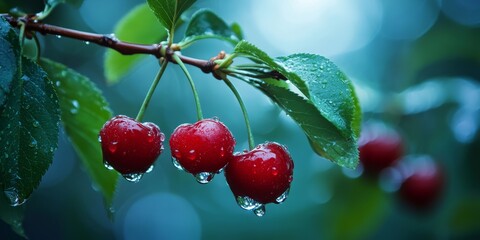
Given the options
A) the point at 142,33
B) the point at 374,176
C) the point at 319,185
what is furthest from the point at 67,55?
the point at 142,33

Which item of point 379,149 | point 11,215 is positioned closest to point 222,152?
point 11,215

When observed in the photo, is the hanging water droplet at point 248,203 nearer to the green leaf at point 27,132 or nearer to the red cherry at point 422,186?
the green leaf at point 27,132

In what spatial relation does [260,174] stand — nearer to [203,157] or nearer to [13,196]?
[203,157]

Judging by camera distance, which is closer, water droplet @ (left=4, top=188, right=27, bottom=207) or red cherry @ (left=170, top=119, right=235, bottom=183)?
water droplet @ (left=4, top=188, right=27, bottom=207)

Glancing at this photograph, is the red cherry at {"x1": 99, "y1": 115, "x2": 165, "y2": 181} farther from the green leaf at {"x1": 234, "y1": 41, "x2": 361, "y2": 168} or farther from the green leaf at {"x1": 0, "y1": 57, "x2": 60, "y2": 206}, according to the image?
the green leaf at {"x1": 234, "y1": 41, "x2": 361, "y2": 168}

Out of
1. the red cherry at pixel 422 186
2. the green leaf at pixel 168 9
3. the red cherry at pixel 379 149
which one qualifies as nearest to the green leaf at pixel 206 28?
the green leaf at pixel 168 9

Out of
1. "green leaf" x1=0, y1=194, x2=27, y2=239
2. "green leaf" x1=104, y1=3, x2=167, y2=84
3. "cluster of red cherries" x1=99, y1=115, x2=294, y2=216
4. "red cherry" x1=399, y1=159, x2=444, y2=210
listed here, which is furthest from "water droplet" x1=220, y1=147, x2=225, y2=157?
"red cherry" x1=399, y1=159, x2=444, y2=210
